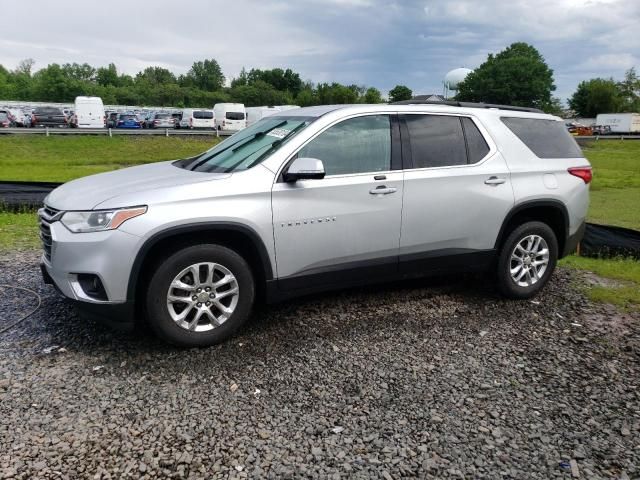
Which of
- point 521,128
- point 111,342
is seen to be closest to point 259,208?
point 111,342

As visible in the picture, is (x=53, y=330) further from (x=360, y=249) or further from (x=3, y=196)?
(x=3, y=196)

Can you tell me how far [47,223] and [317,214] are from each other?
201 cm

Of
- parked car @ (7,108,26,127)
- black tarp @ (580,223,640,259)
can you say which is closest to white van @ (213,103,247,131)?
parked car @ (7,108,26,127)

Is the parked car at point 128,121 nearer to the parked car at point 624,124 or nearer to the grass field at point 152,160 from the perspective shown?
the grass field at point 152,160

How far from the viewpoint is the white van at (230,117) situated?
40.8m

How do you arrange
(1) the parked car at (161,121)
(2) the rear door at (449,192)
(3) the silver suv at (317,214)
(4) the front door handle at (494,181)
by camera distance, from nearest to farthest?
(3) the silver suv at (317,214) < (2) the rear door at (449,192) < (4) the front door handle at (494,181) < (1) the parked car at (161,121)

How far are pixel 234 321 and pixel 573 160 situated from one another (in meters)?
3.74

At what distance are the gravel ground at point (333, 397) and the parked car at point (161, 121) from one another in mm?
37853

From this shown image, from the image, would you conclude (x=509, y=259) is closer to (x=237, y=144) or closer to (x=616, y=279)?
(x=616, y=279)

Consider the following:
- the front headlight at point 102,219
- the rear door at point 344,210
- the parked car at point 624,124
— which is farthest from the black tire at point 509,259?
the parked car at point 624,124

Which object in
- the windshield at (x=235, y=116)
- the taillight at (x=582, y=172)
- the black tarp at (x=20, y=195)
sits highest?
the windshield at (x=235, y=116)

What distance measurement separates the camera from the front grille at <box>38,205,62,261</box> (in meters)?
3.74

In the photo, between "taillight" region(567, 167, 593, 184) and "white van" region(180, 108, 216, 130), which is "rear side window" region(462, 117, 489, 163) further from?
"white van" region(180, 108, 216, 130)

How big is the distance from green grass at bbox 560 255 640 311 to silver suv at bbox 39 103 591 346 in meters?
0.70
